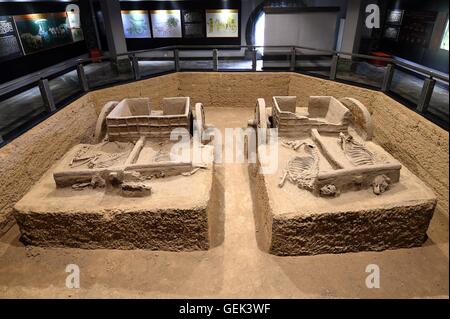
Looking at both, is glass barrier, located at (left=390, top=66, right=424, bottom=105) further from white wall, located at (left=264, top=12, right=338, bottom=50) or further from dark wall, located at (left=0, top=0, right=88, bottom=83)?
dark wall, located at (left=0, top=0, right=88, bottom=83)

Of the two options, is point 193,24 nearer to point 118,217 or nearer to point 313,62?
point 313,62

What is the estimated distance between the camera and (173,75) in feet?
27.3

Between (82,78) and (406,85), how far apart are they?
660 centimetres

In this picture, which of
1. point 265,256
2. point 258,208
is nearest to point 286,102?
point 258,208

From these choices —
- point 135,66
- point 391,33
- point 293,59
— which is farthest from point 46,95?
point 391,33

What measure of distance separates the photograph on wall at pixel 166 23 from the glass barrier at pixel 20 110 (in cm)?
532

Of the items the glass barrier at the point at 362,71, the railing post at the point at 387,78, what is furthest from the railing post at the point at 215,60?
the railing post at the point at 387,78

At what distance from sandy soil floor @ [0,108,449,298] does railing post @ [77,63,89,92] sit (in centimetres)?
371

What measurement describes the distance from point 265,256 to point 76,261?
7.75 feet

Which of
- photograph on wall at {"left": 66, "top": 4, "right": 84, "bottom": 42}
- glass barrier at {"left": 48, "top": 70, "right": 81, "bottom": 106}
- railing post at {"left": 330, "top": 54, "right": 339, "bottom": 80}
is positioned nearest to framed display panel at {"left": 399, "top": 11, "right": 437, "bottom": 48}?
railing post at {"left": 330, "top": 54, "right": 339, "bottom": 80}

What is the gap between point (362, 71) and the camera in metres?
7.06

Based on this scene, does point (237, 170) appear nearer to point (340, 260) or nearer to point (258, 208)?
point (258, 208)

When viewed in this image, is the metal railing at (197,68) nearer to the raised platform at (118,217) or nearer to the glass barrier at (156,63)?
the glass barrier at (156,63)

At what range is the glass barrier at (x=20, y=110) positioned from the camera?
4754 mm
